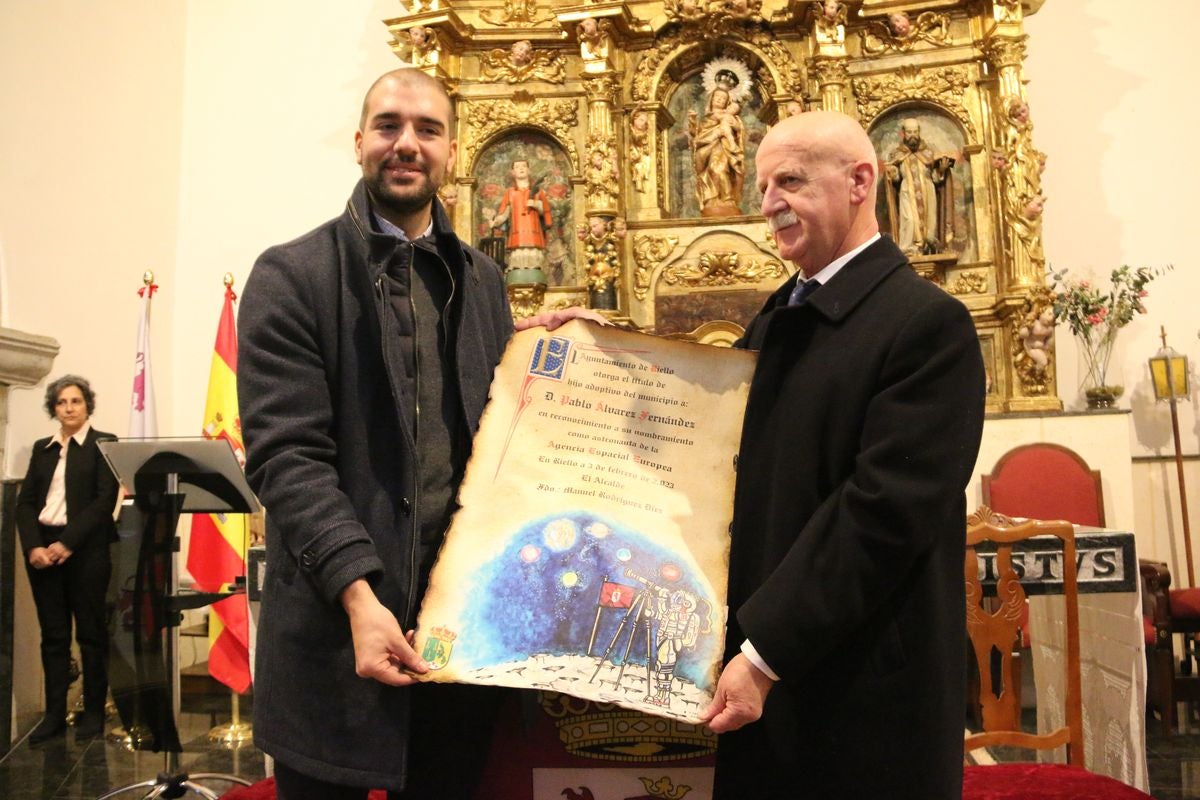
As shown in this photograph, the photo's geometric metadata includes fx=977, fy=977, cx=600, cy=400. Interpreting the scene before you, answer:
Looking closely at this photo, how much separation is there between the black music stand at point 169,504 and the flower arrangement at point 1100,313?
555cm

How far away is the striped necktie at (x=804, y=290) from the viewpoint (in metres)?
1.77

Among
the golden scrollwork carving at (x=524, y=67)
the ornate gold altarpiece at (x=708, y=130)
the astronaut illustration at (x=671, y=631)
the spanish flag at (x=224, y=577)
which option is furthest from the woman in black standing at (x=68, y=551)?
the astronaut illustration at (x=671, y=631)

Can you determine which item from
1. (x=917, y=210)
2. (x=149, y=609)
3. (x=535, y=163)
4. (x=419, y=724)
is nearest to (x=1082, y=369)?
(x=917, y=210)

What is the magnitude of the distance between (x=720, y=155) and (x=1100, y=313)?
2975 mm

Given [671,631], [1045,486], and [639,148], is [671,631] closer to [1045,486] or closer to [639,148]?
[1045,486]

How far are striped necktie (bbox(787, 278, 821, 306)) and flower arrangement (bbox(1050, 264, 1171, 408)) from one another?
18.7 feet

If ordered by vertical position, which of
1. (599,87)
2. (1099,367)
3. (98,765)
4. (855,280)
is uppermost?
(599,87)

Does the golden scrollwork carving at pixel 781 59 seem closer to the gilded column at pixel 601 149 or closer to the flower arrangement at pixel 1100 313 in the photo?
the gilded column at pixel 601 149

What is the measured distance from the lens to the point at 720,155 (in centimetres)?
765

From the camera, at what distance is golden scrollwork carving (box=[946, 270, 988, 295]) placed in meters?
7.16

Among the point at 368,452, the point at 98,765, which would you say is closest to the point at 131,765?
the point at 98,765

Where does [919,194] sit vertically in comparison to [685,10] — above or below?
below

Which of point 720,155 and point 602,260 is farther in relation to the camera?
point 720,155

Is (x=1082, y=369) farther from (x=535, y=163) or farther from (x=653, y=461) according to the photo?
(x=653, y=461)
